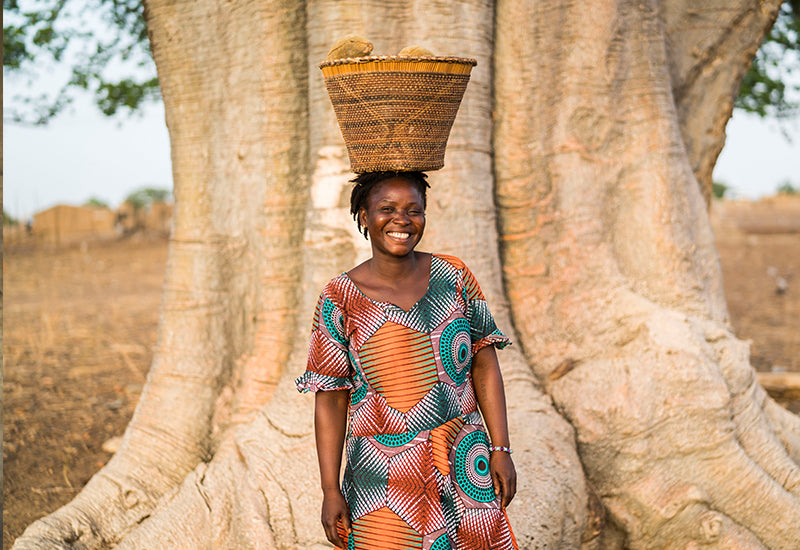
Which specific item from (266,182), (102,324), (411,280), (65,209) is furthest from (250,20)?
(65,209)

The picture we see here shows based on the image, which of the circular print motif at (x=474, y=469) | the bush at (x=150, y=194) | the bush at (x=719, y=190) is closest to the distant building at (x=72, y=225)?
the bush at (x=150, y=194)

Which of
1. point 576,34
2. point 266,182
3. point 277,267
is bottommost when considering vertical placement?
point 277,267

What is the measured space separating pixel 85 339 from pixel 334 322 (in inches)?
276

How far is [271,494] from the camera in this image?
9.80 ft

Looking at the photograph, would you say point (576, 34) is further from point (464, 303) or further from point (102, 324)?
point (102, 324)

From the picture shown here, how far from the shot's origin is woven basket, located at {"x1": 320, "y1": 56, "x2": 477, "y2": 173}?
6.77 ft

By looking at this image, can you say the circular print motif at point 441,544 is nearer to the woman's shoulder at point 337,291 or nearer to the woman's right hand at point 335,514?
the woman's right hand at point 335,514

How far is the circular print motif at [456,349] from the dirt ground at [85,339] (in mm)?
2928

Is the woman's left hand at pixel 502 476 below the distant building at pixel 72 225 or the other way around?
below

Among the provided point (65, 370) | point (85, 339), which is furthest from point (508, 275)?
point (85, 339)

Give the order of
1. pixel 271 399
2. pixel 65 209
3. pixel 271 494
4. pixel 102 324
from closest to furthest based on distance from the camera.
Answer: pixel 271 494
pixel 271 399
pixel 102 324
pixel 65 209

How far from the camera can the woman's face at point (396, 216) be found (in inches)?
82.7

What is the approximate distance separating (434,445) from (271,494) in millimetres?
1133

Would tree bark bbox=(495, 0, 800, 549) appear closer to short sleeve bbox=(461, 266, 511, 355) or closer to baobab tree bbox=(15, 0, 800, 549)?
baobab tree bbox=(15, 0, 800, 549)
